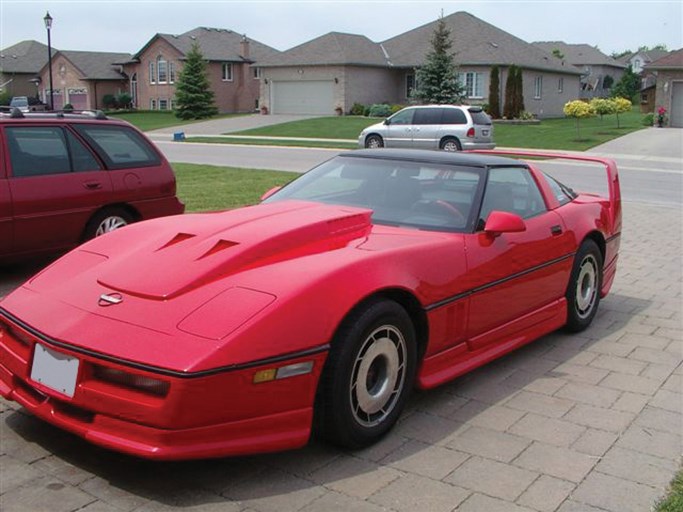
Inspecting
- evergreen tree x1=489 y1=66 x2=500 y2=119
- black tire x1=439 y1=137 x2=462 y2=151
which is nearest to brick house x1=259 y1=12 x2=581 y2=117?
evergreen tree x1=489 y1=66 x2=500 y2=119

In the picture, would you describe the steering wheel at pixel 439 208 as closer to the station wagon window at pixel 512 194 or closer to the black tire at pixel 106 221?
the station wagon window at pixel 512 194

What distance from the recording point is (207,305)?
3.19 metres

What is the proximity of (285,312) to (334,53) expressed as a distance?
47.0m

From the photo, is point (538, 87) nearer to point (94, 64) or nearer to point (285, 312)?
point (94, 64)

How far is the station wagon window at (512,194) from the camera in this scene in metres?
4.73

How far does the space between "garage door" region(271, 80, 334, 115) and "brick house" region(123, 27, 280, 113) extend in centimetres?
927

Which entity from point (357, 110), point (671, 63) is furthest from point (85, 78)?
point (671, 63)

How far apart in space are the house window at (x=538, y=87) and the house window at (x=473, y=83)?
510 cm

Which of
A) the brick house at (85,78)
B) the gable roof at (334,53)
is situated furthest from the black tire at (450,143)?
the brick house at (85,78)

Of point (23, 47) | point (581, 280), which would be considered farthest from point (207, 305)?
point (23, 47)

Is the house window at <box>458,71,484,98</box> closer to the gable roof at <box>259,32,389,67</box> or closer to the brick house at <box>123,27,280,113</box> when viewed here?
the gable roof at <box>259,32,389,67</box>

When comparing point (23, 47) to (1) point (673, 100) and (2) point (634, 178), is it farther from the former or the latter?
(2) point (634, 178)

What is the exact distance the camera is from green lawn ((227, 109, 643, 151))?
97.9ft

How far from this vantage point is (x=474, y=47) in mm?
46406
